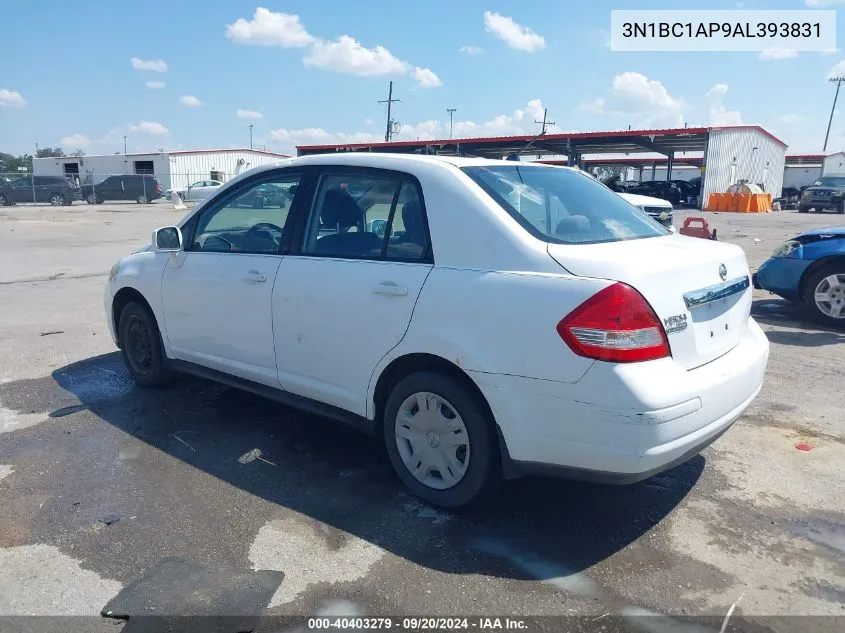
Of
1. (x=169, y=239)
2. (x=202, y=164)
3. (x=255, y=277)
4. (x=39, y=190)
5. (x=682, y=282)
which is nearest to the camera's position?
(x=682, y=282)

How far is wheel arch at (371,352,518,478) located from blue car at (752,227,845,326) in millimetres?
5851

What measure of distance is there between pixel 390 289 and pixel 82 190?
43.1m

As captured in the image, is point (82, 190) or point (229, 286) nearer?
point (229, 286)

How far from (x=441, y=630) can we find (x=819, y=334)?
6.29m

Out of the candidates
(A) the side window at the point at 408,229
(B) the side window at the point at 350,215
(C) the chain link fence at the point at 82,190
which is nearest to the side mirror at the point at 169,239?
(B) the side window at the point at 350,215

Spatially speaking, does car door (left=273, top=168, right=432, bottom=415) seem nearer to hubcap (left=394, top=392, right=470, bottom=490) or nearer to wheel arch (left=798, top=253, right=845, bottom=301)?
hubcap (left=394, top=392, right=470, bottom=490)

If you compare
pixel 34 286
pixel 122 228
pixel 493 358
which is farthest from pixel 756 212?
pixel 493 358

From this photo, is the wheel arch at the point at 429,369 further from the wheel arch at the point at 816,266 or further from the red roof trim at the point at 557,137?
the red roof trim at the point at 557,137

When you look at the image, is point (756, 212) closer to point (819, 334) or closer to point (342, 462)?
point (819, 334)

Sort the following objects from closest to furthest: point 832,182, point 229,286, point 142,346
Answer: point 229,286 → point 142,346 → point 832,182

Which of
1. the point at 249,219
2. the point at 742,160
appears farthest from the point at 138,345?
the point at 742,160

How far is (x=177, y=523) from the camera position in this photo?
11.1ft

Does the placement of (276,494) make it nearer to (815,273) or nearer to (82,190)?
(815,273)

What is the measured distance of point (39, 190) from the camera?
39188mm
